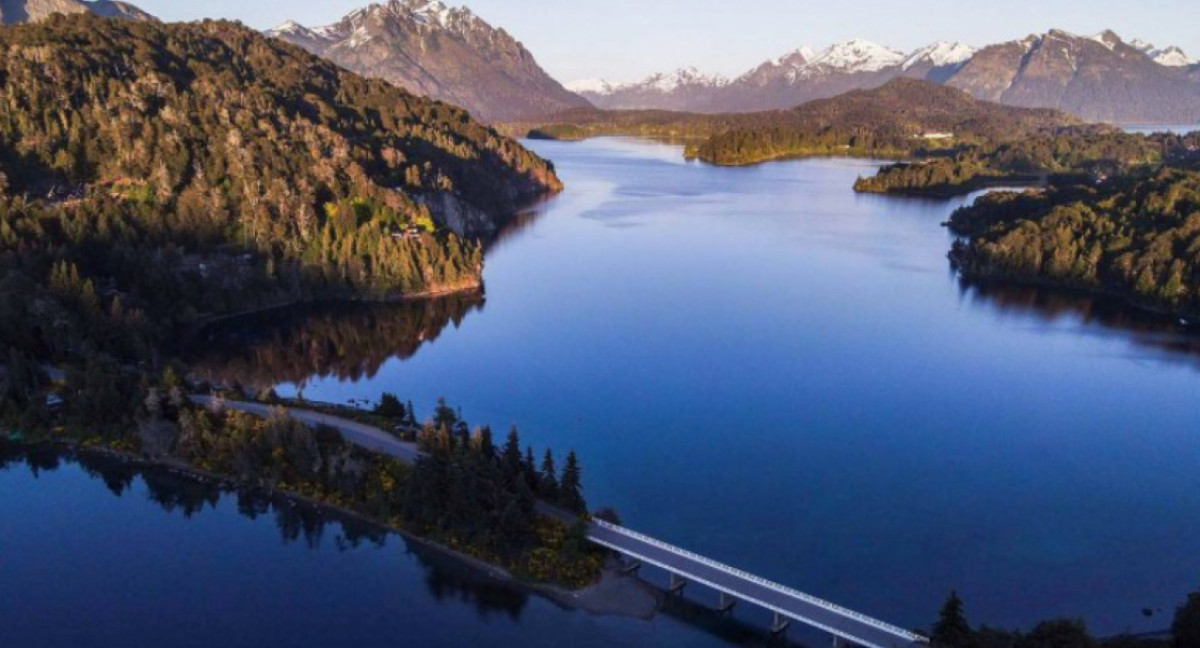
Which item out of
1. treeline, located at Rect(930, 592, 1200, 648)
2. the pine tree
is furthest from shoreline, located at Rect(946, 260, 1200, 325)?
Result: the pine tree

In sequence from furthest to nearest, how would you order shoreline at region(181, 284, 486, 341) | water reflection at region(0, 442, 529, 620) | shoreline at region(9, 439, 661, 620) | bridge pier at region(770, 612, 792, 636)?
shoreline at region(181, 284, 486, 341) → water reflection at region(0, 442, 529, 620) → shoreline at region(9, 439, 661, 620) → bridge pier at region(770, 612, 792, 636)

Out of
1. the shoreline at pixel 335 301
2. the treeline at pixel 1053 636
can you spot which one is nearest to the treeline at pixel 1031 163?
the shoreline at pixel 335 301

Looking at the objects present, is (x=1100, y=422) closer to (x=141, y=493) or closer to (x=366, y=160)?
(x=141, y=493)

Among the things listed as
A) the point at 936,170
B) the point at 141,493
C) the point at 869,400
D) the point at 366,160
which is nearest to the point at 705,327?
the point at 869,400

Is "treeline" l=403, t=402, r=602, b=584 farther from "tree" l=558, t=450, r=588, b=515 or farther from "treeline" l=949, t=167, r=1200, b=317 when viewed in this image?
"treeline" l=949, t=167, r=1200, b=317

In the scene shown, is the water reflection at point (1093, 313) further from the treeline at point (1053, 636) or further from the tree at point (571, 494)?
the tree at point (571, 494)
